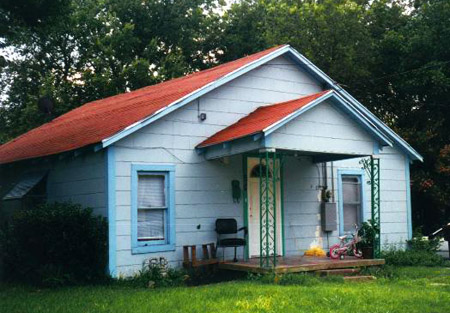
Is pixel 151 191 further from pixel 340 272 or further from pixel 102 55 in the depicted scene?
pixel 102 55

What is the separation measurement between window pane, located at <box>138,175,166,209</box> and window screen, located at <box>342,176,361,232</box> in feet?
19.3

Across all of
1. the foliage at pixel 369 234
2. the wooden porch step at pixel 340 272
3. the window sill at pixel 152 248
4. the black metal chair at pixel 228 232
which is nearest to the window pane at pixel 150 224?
the window sill at pixel 152 248

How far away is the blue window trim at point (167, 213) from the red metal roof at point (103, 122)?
1.09 m

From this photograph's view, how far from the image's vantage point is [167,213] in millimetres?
13945

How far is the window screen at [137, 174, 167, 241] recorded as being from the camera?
13.6 m

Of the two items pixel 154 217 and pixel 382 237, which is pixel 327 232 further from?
pixel 154 217

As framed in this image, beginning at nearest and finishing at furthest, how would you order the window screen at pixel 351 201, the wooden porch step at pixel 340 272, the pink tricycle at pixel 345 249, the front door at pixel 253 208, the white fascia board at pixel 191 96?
the white fascia board at pixel 191 96
the wooden porch step at pixel 340 272
the pink tricycle at pixel 345 249
the front door at pixel 253 208
the window screen at pixel 351 201

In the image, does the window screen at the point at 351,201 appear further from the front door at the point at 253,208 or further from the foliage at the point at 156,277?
the foliage at the point at 156,277

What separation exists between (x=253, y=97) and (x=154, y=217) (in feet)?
14.1

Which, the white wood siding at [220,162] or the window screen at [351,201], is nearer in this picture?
the white wood siding at [220,162]

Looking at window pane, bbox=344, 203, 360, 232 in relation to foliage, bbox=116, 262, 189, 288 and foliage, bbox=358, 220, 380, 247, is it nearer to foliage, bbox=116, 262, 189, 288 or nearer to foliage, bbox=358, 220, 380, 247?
foliage, bbox=358, 220, 380, 247

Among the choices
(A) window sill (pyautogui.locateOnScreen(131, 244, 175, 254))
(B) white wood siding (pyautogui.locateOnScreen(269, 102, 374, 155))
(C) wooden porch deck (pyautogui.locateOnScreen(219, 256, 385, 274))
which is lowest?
(C) wooden porch deck (pyautogui.locateOnScreen(219, 256, 385, 274))

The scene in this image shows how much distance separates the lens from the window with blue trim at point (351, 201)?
17.4 metres

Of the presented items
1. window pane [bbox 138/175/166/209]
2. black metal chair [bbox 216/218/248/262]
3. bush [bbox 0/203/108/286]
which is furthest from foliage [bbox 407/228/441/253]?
bush [bbox 0/203/108/286]
